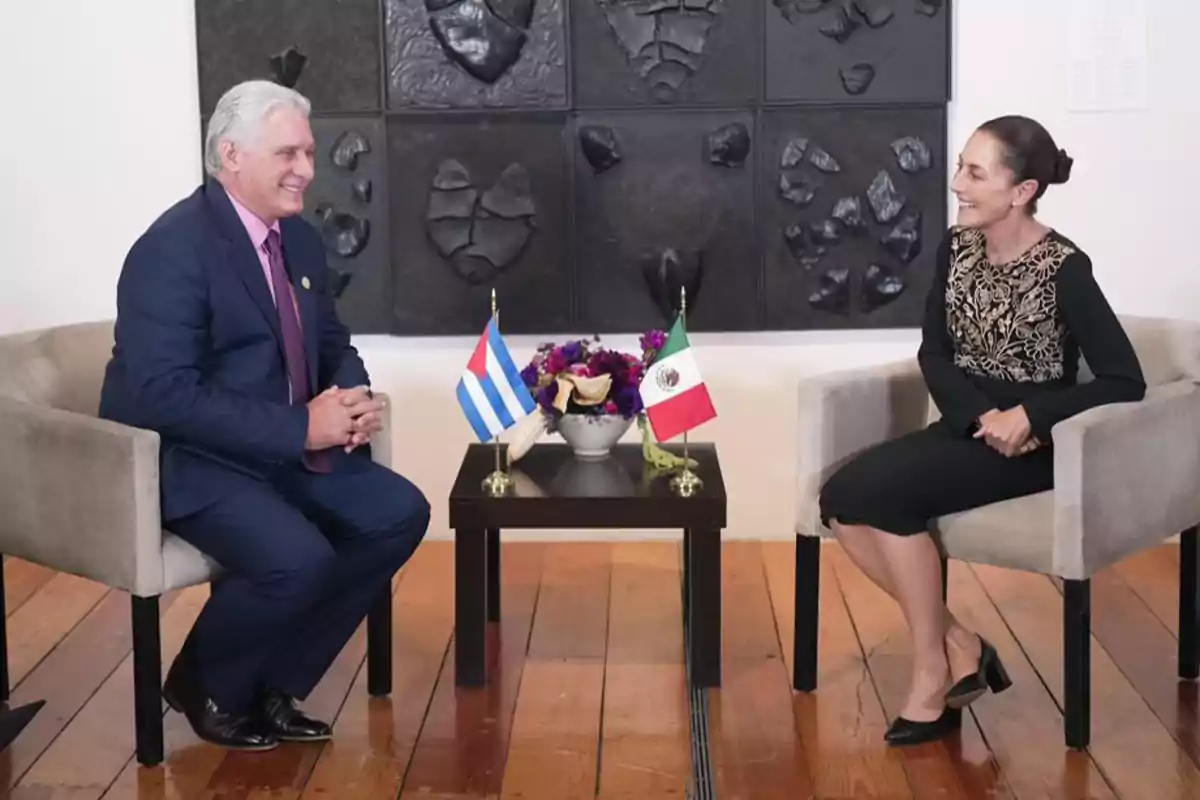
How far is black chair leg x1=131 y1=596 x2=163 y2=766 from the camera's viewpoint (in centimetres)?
284

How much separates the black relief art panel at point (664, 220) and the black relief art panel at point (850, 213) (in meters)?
0.07

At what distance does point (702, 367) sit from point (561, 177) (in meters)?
0.69

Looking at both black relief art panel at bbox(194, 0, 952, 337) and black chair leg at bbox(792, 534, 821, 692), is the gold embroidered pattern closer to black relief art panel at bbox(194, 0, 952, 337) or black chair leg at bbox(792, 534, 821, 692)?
black chair leg at bbox(792, 534, 821, 692)

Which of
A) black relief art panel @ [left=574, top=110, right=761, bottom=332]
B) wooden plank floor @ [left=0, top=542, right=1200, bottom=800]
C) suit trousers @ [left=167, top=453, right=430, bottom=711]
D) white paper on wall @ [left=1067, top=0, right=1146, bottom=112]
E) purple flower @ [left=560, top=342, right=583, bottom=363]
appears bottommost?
wooden plank floor @ [left=0, top=542, right=1200, bottom=800]

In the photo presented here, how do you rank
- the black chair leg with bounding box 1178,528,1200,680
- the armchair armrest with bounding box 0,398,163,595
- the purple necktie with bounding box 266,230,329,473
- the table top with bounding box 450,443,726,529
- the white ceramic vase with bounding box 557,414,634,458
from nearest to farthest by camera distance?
1. the armchair armrest with bounding box 0,398,163,595
2. the purple necktie with bounding box 266,230,329,473
3. the table top with bounding box 450,443,726,529
4. the black chair leg with bounding box 1178,528,1200,680
5. the white ceramic vase with bounding box 557,414,634,458

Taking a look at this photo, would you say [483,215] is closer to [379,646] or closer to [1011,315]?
[379,646]

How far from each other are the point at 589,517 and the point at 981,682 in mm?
861

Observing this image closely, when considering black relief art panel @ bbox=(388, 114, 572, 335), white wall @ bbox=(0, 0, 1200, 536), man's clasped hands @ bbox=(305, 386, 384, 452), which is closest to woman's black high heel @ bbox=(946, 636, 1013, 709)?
man's clasped hands @ bbox=(305, 386, 384, 452)

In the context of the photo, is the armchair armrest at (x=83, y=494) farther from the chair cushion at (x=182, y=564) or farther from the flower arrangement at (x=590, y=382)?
the flower arrangement at (x=590, y=382)

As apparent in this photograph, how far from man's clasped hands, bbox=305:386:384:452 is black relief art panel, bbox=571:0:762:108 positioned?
1490mm

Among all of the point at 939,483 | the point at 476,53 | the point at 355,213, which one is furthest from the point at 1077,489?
the point at 355,213

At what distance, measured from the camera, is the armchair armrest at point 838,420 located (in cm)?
318

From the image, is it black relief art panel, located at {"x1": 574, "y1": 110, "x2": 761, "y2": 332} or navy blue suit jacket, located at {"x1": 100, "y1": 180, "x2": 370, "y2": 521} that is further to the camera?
black relief art panel, located at {"x1": 574, "y1": 110, "x2": 761, "y2": 332}

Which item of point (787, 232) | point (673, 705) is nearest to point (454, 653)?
point (673, 705)
